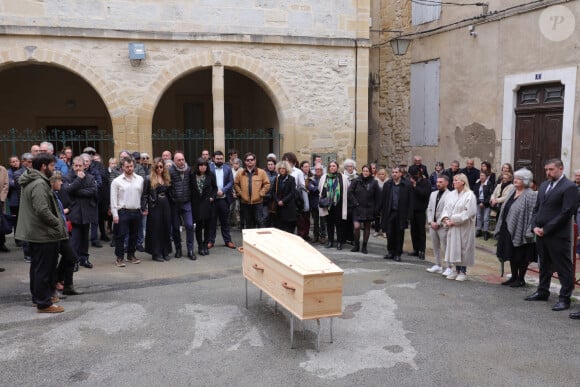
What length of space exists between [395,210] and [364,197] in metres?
0.64

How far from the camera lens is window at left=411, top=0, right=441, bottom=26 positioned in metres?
14.5

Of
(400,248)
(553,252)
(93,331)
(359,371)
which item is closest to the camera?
(359,371)

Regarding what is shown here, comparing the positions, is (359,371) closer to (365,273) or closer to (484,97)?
(365,273)

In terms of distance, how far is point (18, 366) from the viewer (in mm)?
4625

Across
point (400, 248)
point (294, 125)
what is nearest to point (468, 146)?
point (294, 125)

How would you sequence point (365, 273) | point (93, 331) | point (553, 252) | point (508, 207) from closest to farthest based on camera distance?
point (93, 331), point (553, 252), point (508, 207), point (365, 273)

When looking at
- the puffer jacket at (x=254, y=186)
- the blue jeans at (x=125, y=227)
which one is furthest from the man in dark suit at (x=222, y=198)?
the blue jeans at (x=125, y=227)

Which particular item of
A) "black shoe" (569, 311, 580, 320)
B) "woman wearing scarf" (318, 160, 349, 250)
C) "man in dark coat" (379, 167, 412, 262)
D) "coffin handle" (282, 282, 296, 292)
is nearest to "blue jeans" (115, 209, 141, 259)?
"woman wearing scarf" (318, 160, 349, 250)

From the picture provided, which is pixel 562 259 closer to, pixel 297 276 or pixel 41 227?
pixel 297 276

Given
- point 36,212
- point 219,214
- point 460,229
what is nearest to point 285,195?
point 219,214

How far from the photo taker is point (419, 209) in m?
8.79

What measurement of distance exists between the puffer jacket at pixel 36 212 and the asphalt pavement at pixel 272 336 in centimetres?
93

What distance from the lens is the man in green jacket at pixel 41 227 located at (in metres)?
5.75

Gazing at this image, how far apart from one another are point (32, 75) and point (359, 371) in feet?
45.8
